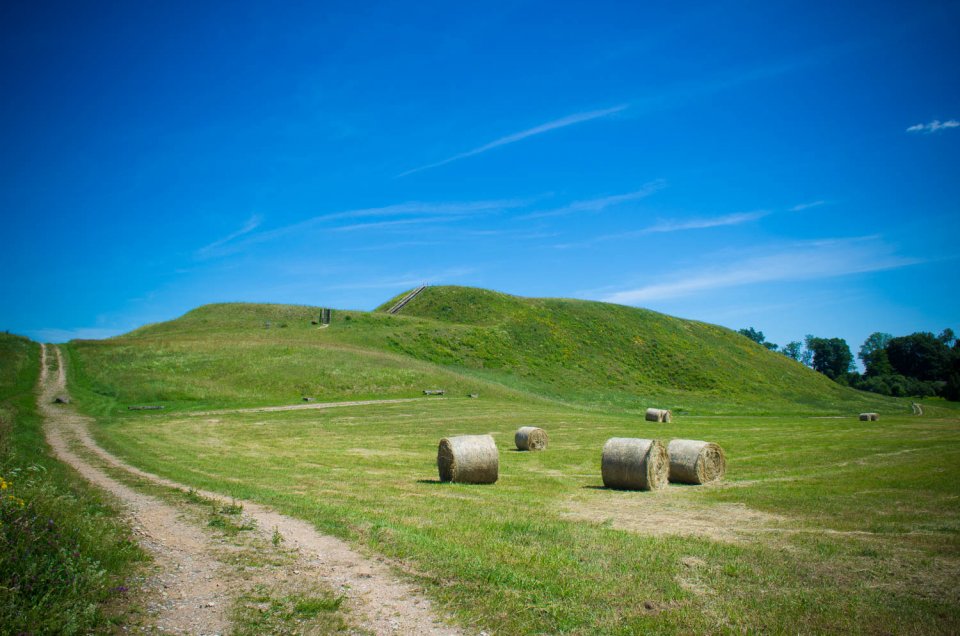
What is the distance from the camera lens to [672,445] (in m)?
18.7

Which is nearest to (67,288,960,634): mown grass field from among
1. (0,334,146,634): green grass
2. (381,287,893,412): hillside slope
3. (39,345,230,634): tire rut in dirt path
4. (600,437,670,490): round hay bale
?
(600,437,670,490): round hay bale

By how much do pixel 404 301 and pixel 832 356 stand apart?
135 m

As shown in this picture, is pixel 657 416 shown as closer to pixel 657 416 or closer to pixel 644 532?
pixel 657 416

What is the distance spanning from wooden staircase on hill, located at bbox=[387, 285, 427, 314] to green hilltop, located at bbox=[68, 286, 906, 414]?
121 inches

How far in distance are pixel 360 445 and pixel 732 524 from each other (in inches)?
761

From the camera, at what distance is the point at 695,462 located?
17.7 m

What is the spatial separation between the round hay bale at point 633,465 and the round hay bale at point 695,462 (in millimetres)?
727

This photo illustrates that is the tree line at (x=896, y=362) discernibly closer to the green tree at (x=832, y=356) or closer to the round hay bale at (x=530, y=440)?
the green tree at (x=832, y=356)

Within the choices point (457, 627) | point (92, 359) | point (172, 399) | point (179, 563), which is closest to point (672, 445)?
point (457, 627)

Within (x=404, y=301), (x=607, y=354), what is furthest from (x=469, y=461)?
(x=404, y=301)

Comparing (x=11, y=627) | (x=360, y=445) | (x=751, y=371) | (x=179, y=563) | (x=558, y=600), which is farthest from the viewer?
(x=751, y=371)

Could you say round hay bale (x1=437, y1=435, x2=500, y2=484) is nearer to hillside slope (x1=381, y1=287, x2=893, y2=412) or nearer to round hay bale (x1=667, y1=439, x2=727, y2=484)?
round hay bale (x1=667, y1=439, x2=727, y2=484)

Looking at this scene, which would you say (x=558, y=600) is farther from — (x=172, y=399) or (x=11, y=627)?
(x=172, y=399)

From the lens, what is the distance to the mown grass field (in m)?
7.30
